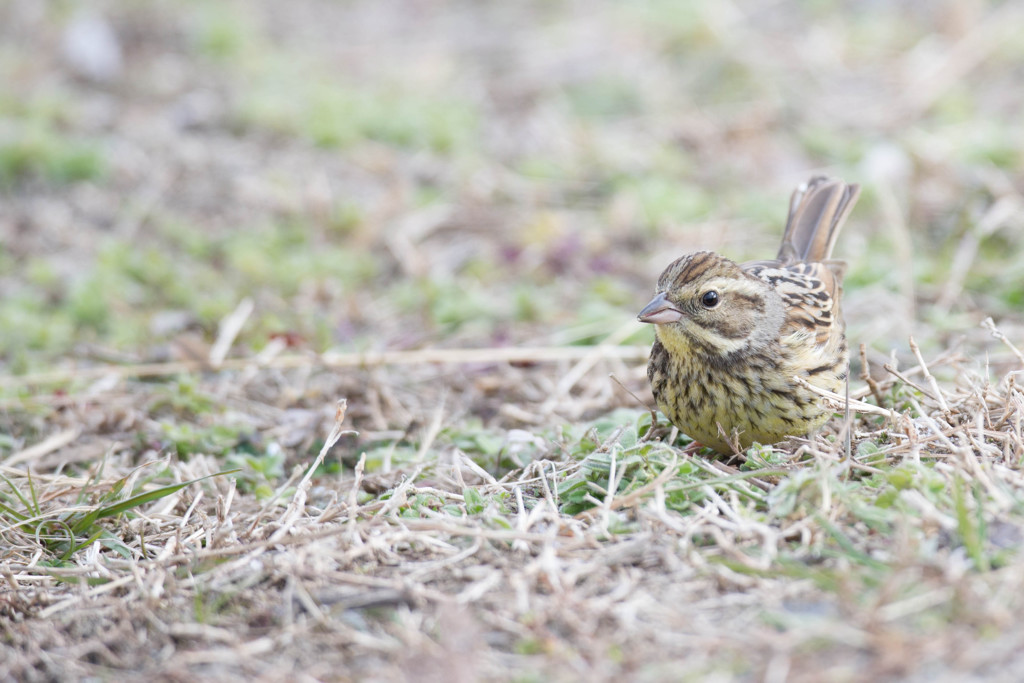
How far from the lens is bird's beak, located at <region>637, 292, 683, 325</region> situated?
4227 millimetres

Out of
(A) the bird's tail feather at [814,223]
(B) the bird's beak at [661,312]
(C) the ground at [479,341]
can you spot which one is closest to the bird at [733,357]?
(B) the bird's beak at [661,312]

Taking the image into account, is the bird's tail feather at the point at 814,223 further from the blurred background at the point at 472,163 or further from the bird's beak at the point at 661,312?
the bird's beak at the point at 661,312

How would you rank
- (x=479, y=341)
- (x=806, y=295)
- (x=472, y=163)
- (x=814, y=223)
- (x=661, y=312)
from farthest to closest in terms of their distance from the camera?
(x=472, y=163), (x=479, y=341), (x=814, y=223), (x=806, y=295), (x=661, y=312)

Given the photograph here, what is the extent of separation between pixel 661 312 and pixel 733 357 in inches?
13.0

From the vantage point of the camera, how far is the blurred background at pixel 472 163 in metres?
6.38

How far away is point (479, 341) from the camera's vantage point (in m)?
6.16

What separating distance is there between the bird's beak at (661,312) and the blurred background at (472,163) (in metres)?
1.71

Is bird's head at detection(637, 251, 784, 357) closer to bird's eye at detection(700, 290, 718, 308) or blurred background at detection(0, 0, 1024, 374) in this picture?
bird's eye at detection(700, 290, 718, 308)

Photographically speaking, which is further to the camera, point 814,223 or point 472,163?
point 472,163

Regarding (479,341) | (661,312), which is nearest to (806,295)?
(661,312)

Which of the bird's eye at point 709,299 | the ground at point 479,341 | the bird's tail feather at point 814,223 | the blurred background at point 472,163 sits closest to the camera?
the ground at point 479,341

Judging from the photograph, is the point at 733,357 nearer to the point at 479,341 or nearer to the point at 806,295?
the point at 806,295

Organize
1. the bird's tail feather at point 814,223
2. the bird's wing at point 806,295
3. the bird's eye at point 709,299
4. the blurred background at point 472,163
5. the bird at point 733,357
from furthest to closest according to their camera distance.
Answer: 1. the blurred background at point 472,163
2. the bird's tail feather at point 814,223
3. the bird's wing at point 806,295
4. the bird's eye at point 709,299
5. the bird at point 733,357

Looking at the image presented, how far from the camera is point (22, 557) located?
3854 mm
